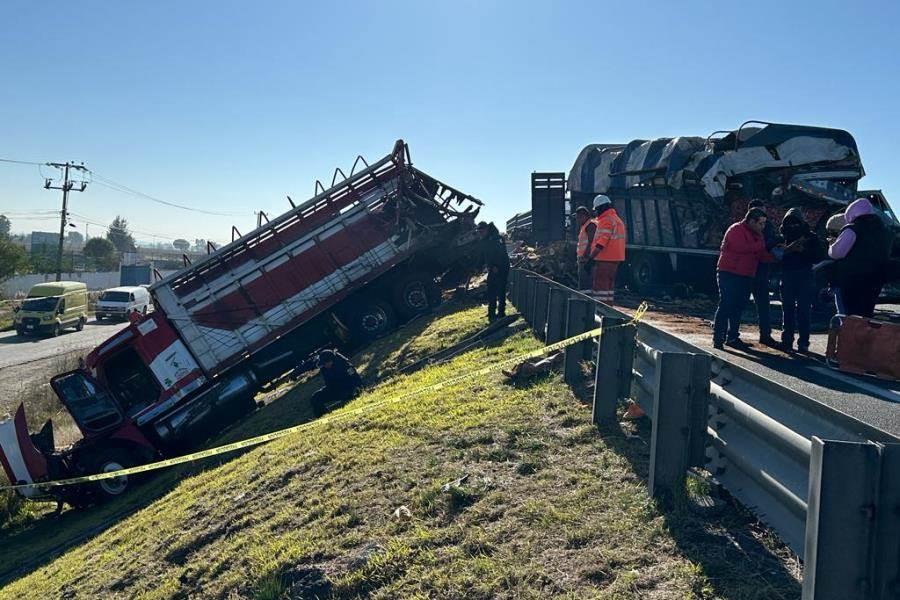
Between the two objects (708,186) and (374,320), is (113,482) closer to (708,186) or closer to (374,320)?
(374,320)

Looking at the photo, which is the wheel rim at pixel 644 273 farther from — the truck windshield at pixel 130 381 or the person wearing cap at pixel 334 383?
the truck windshield at pixel 130 381

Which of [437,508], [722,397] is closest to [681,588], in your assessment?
[722,397]

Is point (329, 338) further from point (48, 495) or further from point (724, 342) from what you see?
point (724, 342)

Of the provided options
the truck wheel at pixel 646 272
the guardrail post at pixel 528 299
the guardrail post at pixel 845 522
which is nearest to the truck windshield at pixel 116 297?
the truck wheel at pixel 646 272

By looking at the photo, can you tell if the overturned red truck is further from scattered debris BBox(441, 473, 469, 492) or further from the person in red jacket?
the person in red jacket

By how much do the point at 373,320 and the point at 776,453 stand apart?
12092 millimetres

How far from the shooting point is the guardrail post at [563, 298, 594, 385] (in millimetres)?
5828

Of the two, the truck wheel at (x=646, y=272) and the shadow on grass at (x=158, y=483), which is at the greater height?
the truck wheel at (x=646, y=272)

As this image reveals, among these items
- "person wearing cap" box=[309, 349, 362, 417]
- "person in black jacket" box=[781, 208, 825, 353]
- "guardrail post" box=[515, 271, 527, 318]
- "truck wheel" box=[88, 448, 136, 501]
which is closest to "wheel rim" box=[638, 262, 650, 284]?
"guardrail post" box=[515, 271, 527, 318]

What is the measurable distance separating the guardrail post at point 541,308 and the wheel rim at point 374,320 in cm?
613

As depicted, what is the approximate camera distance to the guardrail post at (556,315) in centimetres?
690

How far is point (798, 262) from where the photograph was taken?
266 inches

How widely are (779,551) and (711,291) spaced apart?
35.7 feet

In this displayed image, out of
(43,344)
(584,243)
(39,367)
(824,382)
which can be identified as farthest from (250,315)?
(43,344)
